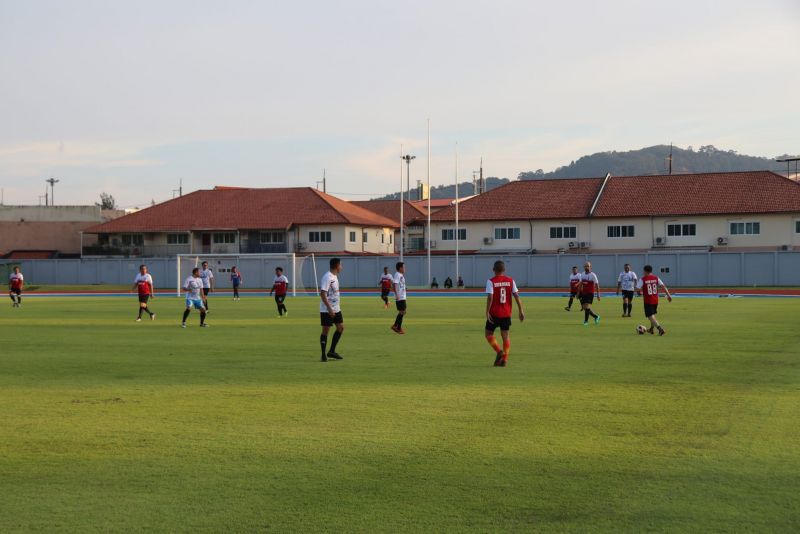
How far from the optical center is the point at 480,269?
67125 millimetres

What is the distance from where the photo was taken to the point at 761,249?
6875 cm

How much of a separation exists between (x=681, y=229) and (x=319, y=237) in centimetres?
3068

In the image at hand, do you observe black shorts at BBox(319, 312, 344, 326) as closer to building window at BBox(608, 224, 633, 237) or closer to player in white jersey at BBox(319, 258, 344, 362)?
player in white jersey at BBox(319, 258, 344, 362)

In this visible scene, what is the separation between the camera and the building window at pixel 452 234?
7812 centimetres

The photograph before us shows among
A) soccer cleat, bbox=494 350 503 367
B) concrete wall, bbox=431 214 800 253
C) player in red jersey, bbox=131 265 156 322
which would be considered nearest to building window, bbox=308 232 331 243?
concrete wall, bbox=431 214 800 253

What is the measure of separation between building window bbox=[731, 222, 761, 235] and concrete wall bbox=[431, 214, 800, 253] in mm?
252

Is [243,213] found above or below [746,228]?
above

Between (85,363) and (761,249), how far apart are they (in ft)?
205

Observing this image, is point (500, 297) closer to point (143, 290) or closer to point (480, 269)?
point (143, 290)

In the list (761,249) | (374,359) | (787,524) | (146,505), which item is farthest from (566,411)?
(761,249)

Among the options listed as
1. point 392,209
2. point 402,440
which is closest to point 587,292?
point 402,440

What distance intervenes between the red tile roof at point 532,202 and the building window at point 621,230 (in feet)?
8.46

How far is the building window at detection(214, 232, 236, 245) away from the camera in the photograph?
80562mm

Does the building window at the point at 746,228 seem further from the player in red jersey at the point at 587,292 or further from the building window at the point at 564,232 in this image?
the player in red jersey at the point at 587,292
